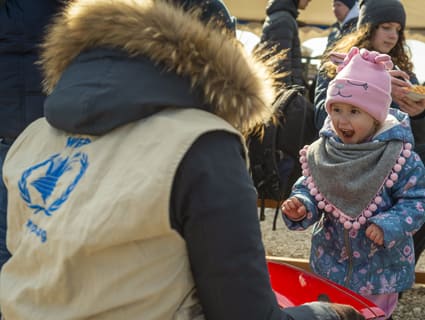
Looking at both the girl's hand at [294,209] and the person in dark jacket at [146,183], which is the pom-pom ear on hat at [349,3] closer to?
the girl's hand at [294,209]

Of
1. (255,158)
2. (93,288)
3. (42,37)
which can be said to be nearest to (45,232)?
(93,288)

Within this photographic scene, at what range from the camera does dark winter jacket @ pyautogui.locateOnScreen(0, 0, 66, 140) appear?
6.31ft

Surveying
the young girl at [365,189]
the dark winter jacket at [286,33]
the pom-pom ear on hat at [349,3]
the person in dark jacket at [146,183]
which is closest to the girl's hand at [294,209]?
the young girl at [365,189]

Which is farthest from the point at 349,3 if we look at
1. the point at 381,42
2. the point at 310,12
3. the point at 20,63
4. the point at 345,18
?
the point at 310,12

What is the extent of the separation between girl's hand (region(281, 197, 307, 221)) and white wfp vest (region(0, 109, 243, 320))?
1.20 meters

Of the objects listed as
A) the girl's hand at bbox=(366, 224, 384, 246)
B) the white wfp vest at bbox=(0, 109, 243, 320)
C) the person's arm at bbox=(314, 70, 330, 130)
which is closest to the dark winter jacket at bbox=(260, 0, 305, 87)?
the person's arm at bbox=(314, 70, 330, 130)

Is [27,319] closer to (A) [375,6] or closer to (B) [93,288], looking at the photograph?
(B) [93,288]

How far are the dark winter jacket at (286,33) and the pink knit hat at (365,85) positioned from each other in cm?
203

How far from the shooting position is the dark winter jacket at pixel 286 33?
4.41m

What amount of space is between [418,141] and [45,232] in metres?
2.29

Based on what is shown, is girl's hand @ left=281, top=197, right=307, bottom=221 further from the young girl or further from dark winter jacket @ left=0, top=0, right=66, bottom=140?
dark winter jacket @ left=0, top=0, right=66, bottom=140

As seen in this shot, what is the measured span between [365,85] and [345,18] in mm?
1970

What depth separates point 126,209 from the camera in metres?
1.01

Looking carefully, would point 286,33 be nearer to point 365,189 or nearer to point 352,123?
point 352,123
